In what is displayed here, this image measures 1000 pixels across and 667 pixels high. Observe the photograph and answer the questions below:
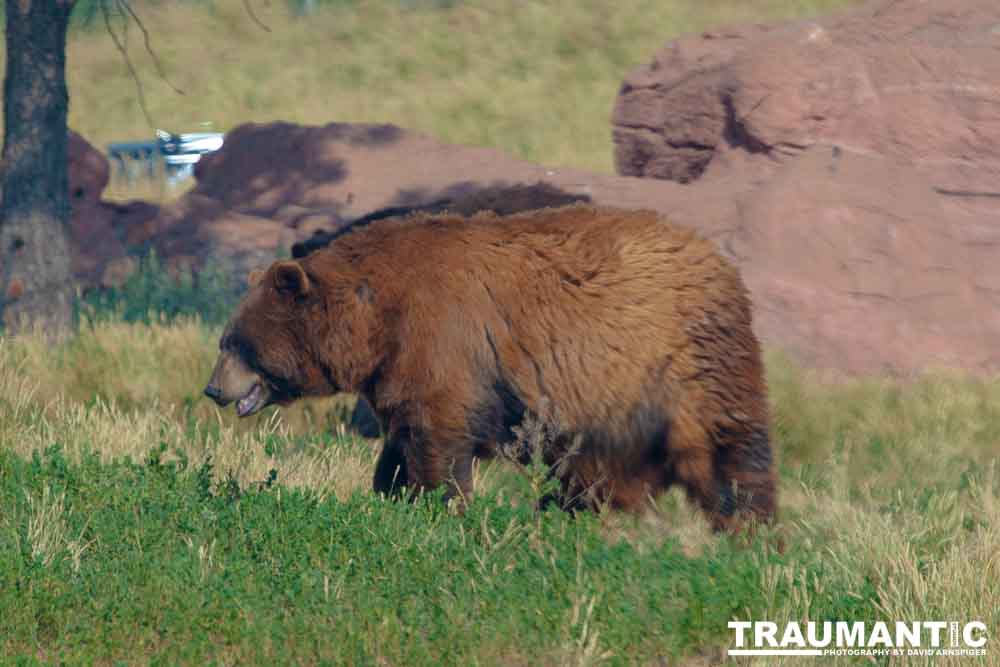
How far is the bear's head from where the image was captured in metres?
7.30

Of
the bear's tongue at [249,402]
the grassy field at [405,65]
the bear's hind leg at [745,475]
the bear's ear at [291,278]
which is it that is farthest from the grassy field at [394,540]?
the grassy field at [405,65]

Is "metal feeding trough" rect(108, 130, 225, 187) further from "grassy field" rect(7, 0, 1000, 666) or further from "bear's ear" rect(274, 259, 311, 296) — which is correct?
"bear's ear" rect(274, 259, 311, 296)

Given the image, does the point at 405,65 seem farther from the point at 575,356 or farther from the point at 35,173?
the point at 575,356

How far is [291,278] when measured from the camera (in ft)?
23.8

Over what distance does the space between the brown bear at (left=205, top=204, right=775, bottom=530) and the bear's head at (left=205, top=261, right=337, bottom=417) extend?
4.4 inches

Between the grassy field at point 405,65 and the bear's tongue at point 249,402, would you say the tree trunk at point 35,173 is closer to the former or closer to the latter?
the bear's tongue at point 249,402

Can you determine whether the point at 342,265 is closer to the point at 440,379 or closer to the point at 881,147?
the point at 440,379

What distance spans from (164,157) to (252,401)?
17050 mm

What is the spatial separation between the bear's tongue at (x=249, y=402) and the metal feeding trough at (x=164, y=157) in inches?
590

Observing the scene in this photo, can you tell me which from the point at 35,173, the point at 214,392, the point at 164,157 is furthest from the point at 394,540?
the point at 164,157

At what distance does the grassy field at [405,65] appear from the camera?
31.1 m

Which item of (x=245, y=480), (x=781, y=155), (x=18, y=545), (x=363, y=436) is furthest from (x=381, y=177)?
(x=18, y=545)

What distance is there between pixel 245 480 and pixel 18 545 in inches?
75.6

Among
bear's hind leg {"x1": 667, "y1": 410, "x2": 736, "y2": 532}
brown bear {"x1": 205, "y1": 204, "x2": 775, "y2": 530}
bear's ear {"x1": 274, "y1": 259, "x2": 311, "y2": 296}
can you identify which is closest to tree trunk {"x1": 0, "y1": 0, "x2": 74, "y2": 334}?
bear's ear {"x1": 274, "y1": 259, "x2": 311, "y2": 296}
